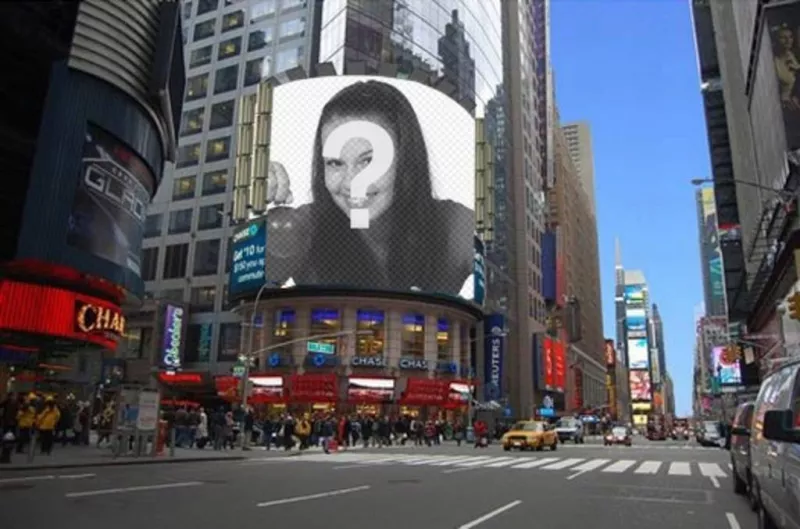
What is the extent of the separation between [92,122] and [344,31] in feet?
142

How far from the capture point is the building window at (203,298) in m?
67.6

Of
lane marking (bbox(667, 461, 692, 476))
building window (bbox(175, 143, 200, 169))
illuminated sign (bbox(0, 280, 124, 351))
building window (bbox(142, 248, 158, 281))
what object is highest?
building window (bbox(175, 143, 200, 169))

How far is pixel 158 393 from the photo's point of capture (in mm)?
23969

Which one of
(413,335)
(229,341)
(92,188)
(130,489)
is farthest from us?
(229,341)

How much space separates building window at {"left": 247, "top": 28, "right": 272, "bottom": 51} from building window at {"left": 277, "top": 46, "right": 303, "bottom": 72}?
306cm

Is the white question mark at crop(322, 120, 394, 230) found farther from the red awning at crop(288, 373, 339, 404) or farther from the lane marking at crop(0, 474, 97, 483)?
the lane marking at crop(0, 474, 97, 483)

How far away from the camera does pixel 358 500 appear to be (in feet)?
39.6

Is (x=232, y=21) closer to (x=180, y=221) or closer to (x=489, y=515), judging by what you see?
(x=180, y=221)

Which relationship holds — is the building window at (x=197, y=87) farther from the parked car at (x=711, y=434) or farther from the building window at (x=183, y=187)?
the parked car at (x=711, y=434)

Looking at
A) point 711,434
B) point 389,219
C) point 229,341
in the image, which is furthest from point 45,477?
point 229,341

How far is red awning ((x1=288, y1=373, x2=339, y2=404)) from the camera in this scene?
5347 cm

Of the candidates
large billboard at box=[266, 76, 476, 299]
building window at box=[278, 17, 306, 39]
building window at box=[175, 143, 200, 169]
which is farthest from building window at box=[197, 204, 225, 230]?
building window at box=[278, 17, 306, 39]

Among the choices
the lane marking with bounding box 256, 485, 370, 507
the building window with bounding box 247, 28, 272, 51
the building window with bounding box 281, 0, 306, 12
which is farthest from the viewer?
the building window with bounding box 247, 28, 272, 51

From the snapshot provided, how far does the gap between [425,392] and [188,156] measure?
38760 millimetres
